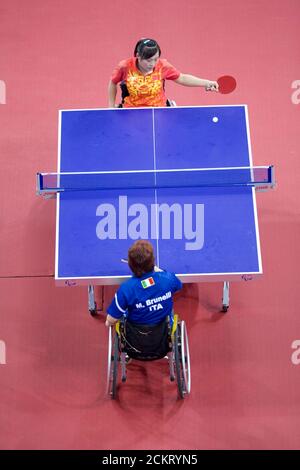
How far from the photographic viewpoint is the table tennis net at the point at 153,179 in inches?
A: 220

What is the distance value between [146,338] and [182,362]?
60 cm

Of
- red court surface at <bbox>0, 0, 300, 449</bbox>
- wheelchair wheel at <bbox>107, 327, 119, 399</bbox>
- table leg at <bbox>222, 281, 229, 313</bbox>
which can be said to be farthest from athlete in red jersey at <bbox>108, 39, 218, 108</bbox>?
wheelchair wheel at <bbox>107, 327, 119, 399</bbox>

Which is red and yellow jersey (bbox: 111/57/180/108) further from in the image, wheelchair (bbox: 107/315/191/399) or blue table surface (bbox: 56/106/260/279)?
wheelchair (bbox: 107/315/191/399)

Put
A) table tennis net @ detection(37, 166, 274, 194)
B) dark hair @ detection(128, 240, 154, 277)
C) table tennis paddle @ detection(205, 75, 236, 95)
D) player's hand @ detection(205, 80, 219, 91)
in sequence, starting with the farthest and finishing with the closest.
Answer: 1. table tennis paddle @ detection(205, 75, 236, 95)
2. player's hand @ detection(205, 80, 219, 91)
3. table tennis net @ detection(37, 166, 274, 194)
4. dark hair @ detection(128, 240, 154, 277)

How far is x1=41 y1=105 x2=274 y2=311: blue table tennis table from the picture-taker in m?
5.31

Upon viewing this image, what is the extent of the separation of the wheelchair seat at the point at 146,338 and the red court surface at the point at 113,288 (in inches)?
35.0

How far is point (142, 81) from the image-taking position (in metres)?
6.22

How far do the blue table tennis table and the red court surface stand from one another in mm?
668

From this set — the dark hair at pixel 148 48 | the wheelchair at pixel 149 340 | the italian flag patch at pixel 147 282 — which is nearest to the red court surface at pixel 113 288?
the wheelchair at pixel 149 340

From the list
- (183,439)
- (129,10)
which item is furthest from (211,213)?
(129,10)

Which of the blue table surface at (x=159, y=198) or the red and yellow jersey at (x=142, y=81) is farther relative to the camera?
the red and yellow jersey at (x=142, y=81)

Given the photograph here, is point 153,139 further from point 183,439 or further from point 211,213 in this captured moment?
point 183,439

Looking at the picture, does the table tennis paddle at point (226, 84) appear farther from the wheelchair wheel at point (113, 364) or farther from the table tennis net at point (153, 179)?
the wheelchair wheel at point (113, 364)

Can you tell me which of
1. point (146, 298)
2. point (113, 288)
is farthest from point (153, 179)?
point (113, 288)
